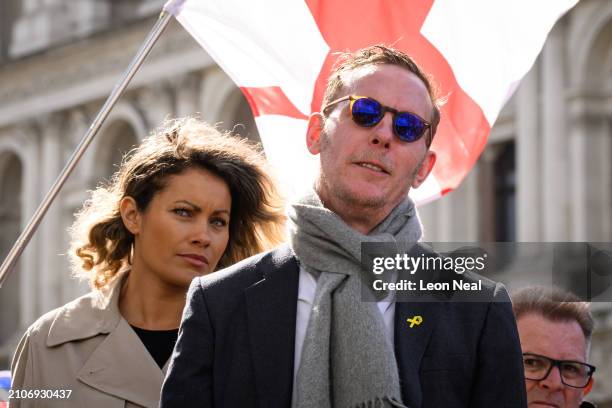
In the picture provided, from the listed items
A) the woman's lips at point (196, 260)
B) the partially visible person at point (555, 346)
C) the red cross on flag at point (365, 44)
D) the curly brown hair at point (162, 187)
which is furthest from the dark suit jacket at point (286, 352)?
the red cross on flag at point (365, 44)

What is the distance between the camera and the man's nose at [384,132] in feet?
11.2

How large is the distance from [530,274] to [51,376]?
1.41 m

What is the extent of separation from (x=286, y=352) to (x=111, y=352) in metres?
1.28

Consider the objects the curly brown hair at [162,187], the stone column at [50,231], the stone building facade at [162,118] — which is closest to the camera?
the curly brown hair at [162,187]

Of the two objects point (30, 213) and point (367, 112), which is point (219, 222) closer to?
point (367, 112)

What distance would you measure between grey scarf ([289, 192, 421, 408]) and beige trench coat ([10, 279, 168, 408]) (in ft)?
3.83

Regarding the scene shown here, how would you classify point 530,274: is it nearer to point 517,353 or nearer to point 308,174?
point 517,353

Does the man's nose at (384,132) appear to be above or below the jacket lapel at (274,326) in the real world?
above

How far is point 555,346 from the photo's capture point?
418cm

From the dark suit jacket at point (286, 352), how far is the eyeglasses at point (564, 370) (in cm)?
81

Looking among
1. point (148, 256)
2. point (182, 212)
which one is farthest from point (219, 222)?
point (148, 256)

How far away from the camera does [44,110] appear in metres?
31.4

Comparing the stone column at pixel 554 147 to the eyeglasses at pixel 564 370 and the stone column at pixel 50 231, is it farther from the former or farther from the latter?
the eyeglasses at pixel 564 370

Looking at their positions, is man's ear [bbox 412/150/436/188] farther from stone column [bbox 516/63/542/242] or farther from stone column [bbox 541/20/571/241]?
stone column [bbox 516/63/542/242]
